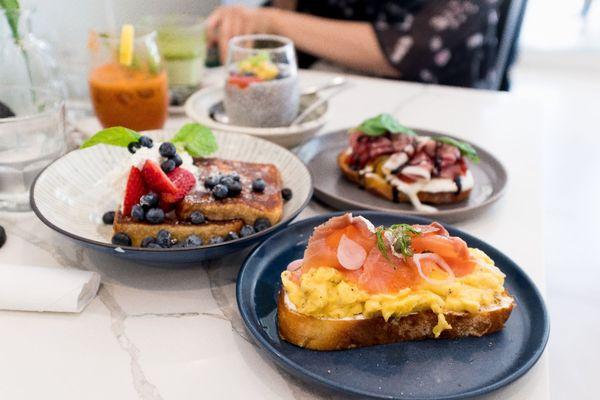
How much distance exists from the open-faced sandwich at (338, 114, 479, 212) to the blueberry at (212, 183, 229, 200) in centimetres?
49

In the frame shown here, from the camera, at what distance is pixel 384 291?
99cm

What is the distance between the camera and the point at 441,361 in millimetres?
968

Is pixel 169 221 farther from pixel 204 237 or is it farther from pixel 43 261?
pixel 43 261

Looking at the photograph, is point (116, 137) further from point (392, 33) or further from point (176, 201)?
point (392, 33)

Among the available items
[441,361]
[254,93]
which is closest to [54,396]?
[441,361]

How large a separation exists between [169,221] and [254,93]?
2.14ft

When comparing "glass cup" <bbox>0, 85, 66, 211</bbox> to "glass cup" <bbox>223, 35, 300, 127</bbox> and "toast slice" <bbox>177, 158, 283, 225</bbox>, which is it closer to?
"toast slice" <bbox>177, 158, 283, 225</bbox>

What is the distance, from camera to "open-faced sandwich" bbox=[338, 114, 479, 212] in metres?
1.50

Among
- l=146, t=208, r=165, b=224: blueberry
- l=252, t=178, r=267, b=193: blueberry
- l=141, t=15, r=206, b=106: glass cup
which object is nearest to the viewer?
l=146, t=208, r=165, b=224: blueberry

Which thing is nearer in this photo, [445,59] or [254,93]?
[254,93]

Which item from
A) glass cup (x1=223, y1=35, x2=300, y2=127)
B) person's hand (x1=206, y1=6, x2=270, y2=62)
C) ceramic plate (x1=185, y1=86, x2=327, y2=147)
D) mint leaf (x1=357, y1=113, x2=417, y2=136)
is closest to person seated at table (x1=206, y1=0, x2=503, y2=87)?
person's hand (x1=206, y1=6, x2=270, y2=62)

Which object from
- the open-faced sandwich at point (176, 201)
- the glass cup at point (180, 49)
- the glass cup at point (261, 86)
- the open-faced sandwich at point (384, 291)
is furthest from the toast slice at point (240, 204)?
the glass cup at point (180, 49)

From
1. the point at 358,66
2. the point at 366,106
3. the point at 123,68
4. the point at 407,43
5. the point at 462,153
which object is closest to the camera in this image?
the point at 462,153

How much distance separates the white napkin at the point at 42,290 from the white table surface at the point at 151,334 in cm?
2
